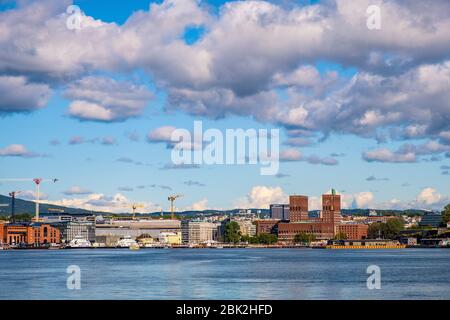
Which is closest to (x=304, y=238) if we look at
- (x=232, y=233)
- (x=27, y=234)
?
(x=232, y=233)

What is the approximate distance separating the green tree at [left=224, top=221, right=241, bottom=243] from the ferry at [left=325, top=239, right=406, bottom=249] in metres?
27.3

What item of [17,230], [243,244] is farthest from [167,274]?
[243,244]

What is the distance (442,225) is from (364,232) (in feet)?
74.2

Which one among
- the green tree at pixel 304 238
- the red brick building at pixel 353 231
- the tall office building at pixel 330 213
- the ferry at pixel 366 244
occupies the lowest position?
the ferry at pixel 366 244

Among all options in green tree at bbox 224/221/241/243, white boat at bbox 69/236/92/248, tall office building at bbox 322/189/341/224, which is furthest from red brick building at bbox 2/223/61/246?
tall office building at bbox 322/189/341/224

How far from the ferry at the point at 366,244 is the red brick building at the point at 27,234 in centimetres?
5601

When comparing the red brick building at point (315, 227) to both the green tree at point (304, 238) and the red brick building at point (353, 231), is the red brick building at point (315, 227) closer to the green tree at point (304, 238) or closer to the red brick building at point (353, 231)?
the red brick building at point (353, 231)

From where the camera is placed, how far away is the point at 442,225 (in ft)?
575

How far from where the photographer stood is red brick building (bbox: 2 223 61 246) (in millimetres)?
164875

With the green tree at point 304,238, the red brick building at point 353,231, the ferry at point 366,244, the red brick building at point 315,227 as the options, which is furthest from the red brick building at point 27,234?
the red brick building at point 353,231

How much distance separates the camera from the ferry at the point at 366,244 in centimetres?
16038

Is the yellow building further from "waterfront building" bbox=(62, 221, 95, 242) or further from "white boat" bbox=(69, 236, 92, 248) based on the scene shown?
"white boat" bbox=(69, 236, 92, 248)

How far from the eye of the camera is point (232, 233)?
188 metres
